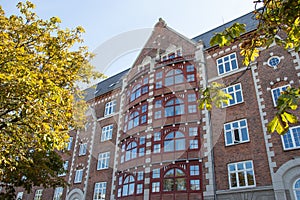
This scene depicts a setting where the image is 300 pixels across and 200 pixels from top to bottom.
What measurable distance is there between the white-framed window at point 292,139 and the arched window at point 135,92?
1466 centimetres

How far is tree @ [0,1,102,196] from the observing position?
8852 mm

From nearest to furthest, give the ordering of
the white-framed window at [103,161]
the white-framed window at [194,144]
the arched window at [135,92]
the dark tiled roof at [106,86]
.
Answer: the white-framed window at [194,144]
the arched window at [135,92]
the white-framed window at [103,161]
the dark tiled roof at [106,86]

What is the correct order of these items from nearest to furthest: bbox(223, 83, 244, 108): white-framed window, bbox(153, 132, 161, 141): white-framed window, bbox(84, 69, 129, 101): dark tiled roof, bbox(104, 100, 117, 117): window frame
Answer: bbox(223, 83, 244, 108): white-framed window < bbox(153, 132, 161, 141): white-framed window < bbox(104, 100, 117, 117): window frame < bbox(84, 69, 129, 101): dark tiled roof

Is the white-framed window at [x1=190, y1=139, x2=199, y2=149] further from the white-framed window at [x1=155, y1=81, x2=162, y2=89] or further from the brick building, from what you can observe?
the white-framed window at [x1=155, y1=81, x2=162, y2=89]

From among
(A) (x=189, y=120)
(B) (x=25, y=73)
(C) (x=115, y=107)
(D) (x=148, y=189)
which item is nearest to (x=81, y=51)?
(B) (x=25, y=73)

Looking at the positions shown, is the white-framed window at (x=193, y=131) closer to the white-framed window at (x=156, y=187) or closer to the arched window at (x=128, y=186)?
the white-framed window at (x=156, y=187)

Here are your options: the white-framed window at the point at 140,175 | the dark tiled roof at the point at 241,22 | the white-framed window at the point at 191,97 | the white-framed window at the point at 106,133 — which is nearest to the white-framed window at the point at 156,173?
the white-framed window at the point at 140,175

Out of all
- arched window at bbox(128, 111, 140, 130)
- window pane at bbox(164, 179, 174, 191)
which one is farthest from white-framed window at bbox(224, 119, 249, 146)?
arched window at bbox(128, 111, 140, 130)

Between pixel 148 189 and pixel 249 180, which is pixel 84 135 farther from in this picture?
pixel 249 180

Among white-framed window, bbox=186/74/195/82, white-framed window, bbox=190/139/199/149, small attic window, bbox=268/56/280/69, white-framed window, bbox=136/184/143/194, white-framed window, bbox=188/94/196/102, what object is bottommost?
white-framed window, bbox=136/184/143/194

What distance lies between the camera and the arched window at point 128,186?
894 inches

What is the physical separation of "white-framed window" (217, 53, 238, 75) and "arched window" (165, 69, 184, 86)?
3.62 meters

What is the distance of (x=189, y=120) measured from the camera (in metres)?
21.7

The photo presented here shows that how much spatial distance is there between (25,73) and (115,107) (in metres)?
22.3
